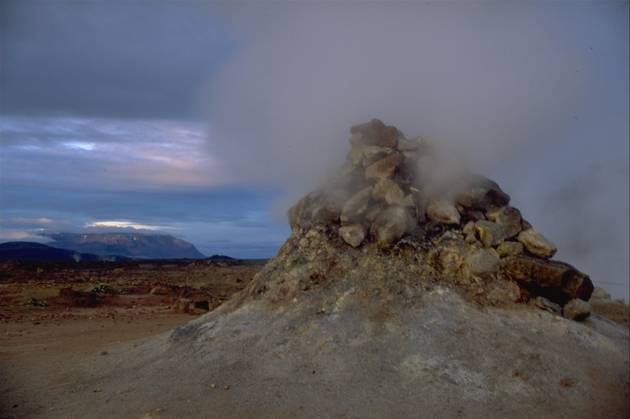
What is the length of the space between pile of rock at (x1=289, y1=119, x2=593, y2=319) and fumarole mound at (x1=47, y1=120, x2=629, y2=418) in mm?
18

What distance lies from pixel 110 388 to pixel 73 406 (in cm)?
48

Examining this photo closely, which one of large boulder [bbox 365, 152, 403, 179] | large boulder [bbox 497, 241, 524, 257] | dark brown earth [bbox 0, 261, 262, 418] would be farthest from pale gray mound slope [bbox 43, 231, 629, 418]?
large boulder [bbox 365, 152, 403, 179]

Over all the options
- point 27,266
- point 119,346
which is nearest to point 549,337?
point 119,346

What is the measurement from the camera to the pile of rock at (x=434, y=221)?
733 cm

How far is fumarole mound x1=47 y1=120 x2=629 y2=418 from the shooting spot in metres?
5.80

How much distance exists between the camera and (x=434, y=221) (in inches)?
308

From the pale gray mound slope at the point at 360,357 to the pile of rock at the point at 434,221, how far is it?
0.31m

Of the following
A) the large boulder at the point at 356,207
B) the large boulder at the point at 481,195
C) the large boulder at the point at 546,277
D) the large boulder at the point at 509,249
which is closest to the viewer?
the large boulder at the point at 546,277

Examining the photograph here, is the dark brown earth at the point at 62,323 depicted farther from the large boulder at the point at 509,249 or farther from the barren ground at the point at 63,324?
the large boulder at the point at 509,249

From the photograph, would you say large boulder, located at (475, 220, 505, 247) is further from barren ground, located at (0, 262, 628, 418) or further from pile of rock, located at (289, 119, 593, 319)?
barren ground, located at (0, 262, 628, 418)

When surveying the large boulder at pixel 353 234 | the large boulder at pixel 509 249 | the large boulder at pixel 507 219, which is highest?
the large boulder at pixel 507 219

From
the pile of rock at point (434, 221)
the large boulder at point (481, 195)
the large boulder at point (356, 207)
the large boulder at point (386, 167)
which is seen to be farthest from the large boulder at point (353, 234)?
the large boulder at point (481, 195)

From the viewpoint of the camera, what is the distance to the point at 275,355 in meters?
6.38

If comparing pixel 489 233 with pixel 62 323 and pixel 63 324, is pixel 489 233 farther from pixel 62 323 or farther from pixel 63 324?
pixel 62 323
